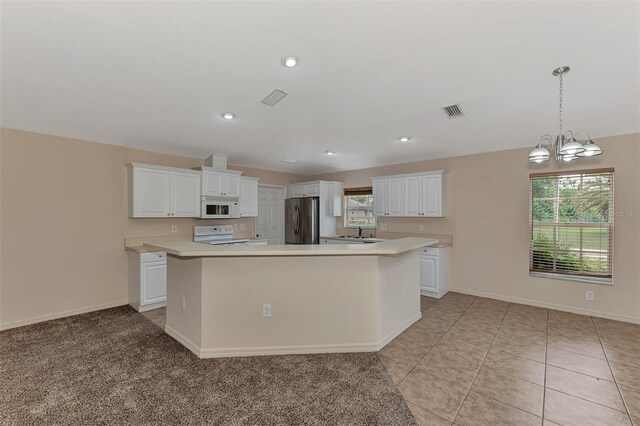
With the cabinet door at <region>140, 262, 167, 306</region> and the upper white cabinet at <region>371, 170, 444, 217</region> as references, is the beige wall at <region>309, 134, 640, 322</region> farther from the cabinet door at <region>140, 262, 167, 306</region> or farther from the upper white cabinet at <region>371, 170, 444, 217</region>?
the cabinet door at <region>140, 262, 167, 306</region>

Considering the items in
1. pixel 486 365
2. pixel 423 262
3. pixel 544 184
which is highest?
pixel 544 184

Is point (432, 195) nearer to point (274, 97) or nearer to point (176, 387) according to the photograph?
point (274, 97)

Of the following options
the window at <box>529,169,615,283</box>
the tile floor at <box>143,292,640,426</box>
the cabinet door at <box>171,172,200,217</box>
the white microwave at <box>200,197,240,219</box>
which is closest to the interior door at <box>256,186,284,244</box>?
the white microwave at <box>200,197,240,219</box>

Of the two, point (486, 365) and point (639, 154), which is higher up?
point (639, 154)

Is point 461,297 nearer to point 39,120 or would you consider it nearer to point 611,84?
point 611,84

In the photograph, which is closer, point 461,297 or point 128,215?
point 128,215

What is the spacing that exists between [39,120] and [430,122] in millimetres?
4695

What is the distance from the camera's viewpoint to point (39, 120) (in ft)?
11.0

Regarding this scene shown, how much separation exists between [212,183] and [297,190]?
2.20 metres

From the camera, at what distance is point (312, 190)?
653 centimetres

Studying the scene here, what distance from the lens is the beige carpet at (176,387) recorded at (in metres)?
1.97

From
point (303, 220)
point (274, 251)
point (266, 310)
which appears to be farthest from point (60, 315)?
point (303, 220)

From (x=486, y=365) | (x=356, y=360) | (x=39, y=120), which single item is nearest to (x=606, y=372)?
(x=486, y=365)

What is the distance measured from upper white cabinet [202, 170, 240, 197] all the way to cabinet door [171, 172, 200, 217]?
13 centimetres
